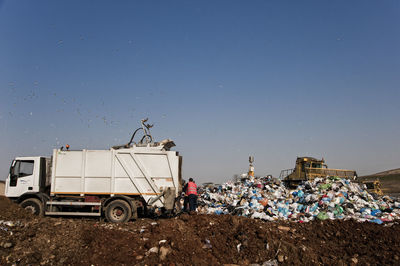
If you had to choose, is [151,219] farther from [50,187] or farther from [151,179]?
[50,187]

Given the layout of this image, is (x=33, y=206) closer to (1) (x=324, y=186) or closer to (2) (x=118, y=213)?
(2) (x=118, y=213)

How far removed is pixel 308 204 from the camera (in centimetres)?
1087

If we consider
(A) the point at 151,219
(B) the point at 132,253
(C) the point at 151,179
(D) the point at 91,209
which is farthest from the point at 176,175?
(B) the point at 132,253

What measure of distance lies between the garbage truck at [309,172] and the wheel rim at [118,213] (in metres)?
11.4

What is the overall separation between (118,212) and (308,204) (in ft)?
22.3

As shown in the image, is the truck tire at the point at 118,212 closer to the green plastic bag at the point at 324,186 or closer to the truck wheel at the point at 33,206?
the truck wheel at the point at 33,206

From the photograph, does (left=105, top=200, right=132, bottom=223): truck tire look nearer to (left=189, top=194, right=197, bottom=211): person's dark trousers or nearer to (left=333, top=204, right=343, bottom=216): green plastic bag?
(left=189, top=194, right=197, bottom=211): person's dark trousers

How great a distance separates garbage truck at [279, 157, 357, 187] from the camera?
17.0 m

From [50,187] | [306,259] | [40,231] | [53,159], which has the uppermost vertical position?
[53,159]

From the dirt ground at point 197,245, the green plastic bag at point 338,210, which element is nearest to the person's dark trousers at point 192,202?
the dirt ground at point 197,245

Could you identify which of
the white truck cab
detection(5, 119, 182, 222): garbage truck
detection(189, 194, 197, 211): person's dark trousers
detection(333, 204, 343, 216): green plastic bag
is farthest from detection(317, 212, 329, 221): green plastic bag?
the white truck cab

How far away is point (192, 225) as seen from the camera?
24.7 ft

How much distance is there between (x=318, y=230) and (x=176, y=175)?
14.2 feet

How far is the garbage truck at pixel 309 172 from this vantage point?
1695 cm
